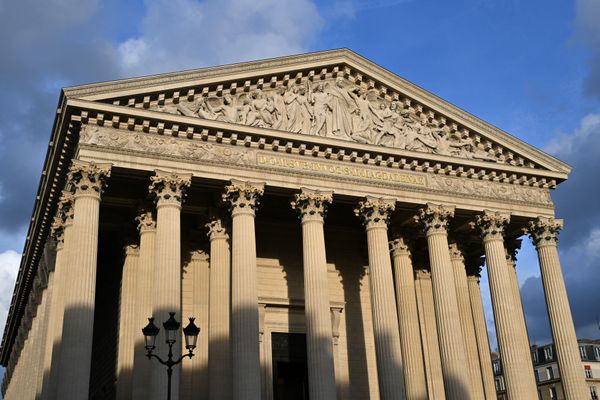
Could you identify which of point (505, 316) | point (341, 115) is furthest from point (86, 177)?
point (505, 316)

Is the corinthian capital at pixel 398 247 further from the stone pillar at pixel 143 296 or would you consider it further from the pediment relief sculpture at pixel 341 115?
the stone pillar at pixel 143 296

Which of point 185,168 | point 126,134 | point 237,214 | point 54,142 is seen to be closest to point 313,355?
point 237,214

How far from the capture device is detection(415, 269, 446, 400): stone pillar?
35156 millimetres

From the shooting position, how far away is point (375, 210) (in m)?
31.8

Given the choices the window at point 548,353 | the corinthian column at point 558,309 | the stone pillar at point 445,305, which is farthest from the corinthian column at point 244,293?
the window at point 548,353

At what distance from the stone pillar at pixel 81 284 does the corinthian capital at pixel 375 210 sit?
11657 mm

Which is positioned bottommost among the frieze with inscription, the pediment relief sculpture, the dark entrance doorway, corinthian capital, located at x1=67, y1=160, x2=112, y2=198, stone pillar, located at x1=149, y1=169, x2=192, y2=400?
the dark entrance doorway

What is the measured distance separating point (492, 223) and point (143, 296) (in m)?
17.3

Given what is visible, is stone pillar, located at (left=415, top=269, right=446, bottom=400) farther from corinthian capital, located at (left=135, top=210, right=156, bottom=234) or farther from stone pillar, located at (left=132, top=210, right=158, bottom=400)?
corinthian capital, located at (left=135, top=210, right=156, bottom=234)

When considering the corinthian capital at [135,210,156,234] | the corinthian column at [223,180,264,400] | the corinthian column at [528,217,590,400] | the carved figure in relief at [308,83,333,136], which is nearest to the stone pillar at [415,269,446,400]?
the corinthian column at [528,217,590,400]

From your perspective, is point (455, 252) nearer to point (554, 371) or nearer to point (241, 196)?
point (241, 196)

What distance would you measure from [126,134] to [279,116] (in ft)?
23.2

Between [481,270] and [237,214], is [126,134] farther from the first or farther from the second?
[481,270]

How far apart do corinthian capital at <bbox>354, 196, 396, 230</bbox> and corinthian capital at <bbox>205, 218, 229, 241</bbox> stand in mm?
6292
